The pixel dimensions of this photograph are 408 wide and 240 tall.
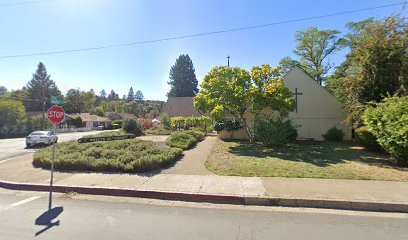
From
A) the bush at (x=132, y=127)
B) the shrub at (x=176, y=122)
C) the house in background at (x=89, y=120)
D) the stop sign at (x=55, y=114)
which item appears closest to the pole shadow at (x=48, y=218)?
the stop sign at (x=55, y=114)

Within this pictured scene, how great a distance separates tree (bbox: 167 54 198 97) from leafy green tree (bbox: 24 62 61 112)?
111ft

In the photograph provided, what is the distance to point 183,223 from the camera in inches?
179

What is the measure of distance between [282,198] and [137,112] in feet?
315

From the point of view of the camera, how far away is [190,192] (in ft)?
20.2

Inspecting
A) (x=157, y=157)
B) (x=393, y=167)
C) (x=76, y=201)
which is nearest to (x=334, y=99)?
(x=393, y=167)

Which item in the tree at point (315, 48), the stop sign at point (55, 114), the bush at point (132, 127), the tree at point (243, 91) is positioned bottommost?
the bush at point (132, 127)

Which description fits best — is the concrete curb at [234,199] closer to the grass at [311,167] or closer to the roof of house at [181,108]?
the grass at [311,167]

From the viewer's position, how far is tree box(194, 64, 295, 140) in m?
15.2

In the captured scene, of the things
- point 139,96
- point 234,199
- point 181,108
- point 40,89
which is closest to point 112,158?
point 234,199

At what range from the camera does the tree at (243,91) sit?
1519 cm

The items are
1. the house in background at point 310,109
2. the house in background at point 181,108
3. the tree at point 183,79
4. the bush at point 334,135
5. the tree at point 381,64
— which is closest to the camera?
the tree at point 381,64

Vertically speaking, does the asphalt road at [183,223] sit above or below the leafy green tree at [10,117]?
below

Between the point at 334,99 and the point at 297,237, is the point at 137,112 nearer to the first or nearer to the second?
the point at 334,99

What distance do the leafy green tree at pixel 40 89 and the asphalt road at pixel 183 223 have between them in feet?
235
